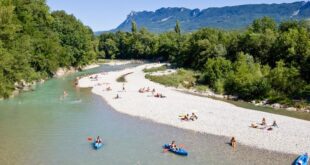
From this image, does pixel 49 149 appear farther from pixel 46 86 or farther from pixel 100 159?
pixel 46 86

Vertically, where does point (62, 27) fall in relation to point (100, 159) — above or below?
above

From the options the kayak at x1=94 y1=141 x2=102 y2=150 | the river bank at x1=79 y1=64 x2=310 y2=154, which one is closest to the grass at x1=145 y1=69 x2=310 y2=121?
the river bank at x1=79 y1=64 x2=310 y2=154

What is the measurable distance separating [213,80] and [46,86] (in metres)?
33.3

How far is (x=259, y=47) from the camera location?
82.9 m

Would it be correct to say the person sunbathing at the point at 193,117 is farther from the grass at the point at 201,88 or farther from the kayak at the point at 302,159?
→ the grass at the point at 201,88

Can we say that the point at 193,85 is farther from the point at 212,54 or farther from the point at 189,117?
the point at 189,117

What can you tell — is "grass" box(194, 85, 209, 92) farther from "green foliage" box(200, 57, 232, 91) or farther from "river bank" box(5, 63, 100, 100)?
"river bank" box(5, 63, 100, 100)

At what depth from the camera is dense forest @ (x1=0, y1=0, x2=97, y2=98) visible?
58.8m

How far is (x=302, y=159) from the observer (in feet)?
99.6

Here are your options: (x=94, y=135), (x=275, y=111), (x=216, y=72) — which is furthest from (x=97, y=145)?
(x=216, y=72)

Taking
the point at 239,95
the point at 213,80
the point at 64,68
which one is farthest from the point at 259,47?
the point at 64,68

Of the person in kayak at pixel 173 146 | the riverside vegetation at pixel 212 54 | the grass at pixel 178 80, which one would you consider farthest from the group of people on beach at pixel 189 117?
the grass at pixel 178 80

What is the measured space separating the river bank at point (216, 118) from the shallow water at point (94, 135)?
1.81m

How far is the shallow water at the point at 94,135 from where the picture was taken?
31922 mm
